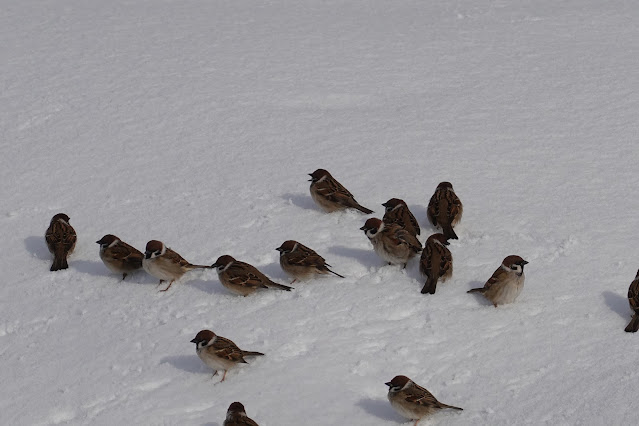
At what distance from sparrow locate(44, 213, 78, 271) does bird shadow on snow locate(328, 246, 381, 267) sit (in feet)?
8.11

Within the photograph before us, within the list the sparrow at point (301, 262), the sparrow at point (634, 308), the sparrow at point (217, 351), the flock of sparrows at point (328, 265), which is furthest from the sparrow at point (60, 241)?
the sparrow at point (634, 308)

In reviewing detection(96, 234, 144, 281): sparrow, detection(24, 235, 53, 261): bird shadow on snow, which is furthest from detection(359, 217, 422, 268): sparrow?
detection(24, 235, 53, 261): bird shadow on snow

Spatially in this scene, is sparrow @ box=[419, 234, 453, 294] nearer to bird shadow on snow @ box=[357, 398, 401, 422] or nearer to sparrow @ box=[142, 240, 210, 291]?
bird shadow on snow @ box=[357, 398, 401, 422]

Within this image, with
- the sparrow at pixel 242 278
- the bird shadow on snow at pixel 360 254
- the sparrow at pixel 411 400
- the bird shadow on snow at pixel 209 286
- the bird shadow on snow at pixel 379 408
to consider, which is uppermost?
the bird shadow on snow at pixel 360 254

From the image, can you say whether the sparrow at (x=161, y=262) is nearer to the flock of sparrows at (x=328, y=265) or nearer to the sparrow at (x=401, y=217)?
the flock of sparrows at (x=328, y=265)

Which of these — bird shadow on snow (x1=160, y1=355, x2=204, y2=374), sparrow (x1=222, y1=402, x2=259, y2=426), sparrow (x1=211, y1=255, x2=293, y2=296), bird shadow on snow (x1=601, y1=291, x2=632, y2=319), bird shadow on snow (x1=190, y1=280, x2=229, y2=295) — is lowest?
bird shadow on snow (x1=160, y1=355, x2=204, y2=374)

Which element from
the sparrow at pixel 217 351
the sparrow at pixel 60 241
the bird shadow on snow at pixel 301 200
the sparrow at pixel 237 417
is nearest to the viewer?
the sparrow at pixel 237 417

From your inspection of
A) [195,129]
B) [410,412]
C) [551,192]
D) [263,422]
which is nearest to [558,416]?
[410,412]

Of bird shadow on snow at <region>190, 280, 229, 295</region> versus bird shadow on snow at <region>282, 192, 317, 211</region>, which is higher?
bird shadow on snow at <region>282, 192, 317, 211</region>

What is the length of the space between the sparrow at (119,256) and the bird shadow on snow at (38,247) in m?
0.88

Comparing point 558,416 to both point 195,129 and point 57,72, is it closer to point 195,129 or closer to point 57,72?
point 195,129

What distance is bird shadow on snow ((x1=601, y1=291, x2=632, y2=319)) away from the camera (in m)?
6.59

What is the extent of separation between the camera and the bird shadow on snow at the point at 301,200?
865cm

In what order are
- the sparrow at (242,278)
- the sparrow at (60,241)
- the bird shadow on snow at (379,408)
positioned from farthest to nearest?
1. the sparrow at (60,241)
2. the sparrow at (242,278)
3. the bird shadow on snow at (379,408)
